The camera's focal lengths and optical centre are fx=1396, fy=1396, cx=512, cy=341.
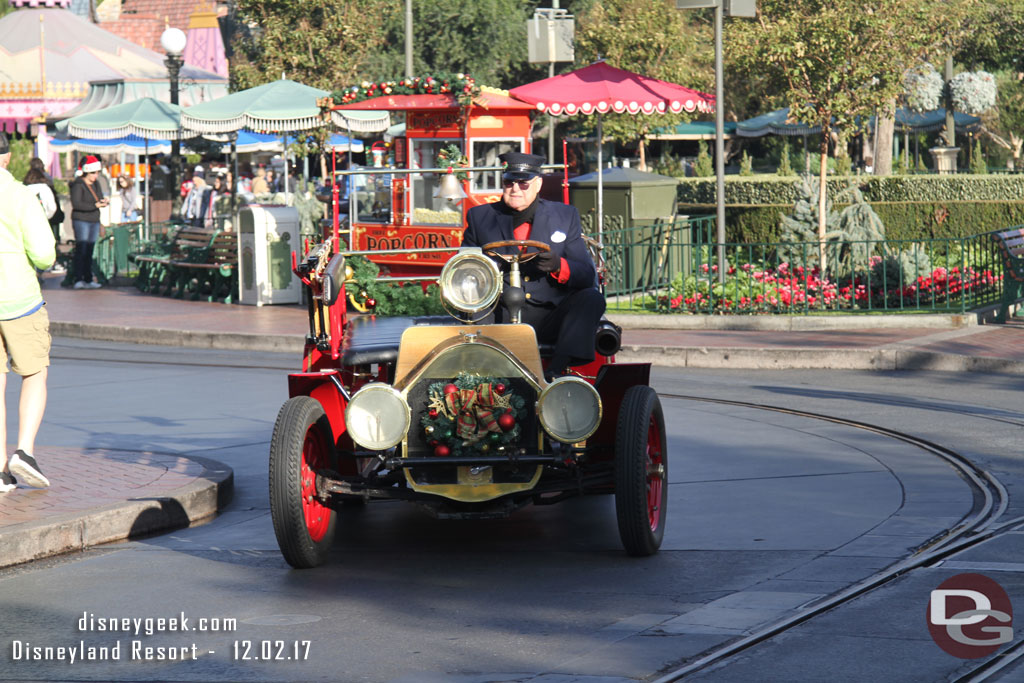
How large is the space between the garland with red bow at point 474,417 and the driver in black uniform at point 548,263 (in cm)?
49

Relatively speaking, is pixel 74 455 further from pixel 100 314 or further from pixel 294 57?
pixel 294 57

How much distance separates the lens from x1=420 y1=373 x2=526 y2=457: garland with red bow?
5926 mm

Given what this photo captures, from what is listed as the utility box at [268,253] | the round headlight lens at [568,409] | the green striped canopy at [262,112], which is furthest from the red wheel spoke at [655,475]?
the green striped canopy at [262,112]

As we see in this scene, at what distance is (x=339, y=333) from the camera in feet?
24.3

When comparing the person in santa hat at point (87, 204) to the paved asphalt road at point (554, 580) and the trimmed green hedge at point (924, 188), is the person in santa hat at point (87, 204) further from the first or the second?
the trimmed green hedge at point (924, 188)

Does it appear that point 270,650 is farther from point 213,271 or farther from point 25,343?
point 213,271

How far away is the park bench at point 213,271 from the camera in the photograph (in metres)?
18.9

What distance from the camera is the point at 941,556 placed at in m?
5.90

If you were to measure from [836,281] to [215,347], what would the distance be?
278 inches

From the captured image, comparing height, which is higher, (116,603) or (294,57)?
(294,57)

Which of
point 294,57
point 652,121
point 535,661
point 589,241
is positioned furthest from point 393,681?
point 652,121

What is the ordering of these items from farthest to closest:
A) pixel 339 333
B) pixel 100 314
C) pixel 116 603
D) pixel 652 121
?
pixel 652 121 < pixel 100 314 < pixel 339 333 < pixel 116 603

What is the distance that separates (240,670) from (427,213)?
11.4 meters

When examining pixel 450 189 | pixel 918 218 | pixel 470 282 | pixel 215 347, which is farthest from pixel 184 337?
pixel 918 218
